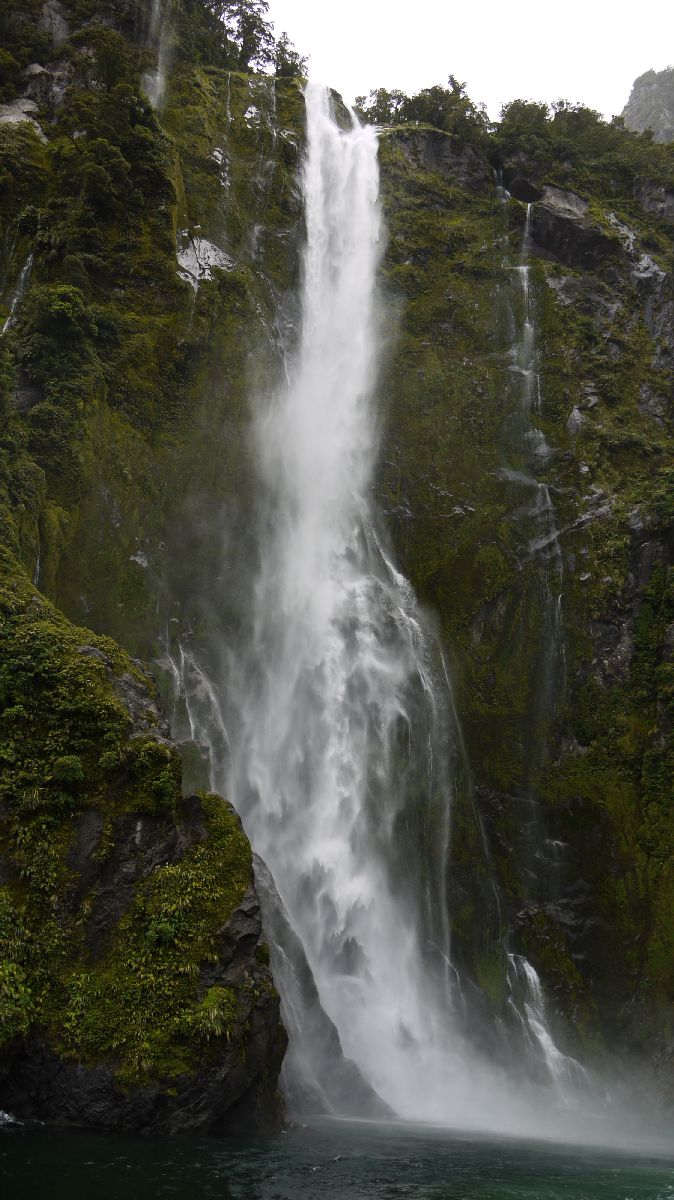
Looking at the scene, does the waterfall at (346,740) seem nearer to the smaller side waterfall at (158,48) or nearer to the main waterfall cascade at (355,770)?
the main waterfall cascade at (355,770)

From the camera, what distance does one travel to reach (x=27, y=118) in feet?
70.2

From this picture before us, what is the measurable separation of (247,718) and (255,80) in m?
23.2

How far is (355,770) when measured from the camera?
18.5 m

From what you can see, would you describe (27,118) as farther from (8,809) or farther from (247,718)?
(8,809)

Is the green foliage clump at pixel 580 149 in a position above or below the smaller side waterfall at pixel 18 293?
above

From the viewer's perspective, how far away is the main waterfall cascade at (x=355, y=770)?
53.1 ft

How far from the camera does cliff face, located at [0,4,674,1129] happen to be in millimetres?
10844

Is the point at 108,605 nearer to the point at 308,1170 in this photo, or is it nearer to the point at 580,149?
the point at 308,1170

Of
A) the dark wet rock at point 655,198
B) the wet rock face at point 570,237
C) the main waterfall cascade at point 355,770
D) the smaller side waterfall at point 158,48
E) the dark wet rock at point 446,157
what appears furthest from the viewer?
the dark wet rock at point 446,157

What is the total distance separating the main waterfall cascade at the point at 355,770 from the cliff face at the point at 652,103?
55.8 meters

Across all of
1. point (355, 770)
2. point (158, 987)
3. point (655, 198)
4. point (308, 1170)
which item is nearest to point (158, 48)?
point (655, 198)

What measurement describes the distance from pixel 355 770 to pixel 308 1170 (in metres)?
9.62

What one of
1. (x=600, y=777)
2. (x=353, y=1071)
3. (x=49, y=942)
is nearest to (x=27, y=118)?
(x=49, y=942)

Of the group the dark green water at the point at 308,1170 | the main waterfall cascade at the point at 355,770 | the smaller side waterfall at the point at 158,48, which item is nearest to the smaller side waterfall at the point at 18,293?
the main waterfall cascade at the point at 355,770
